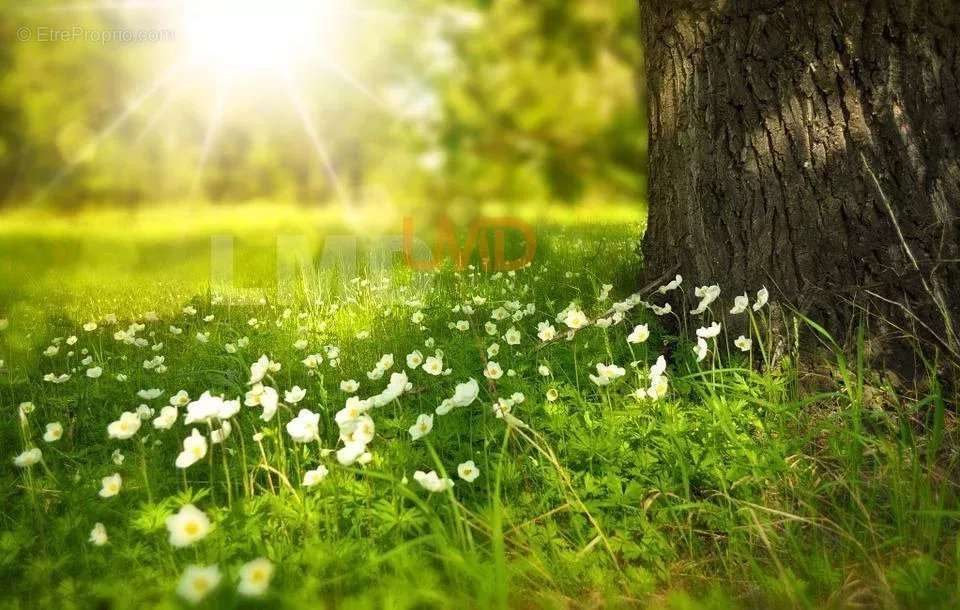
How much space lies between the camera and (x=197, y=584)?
1175mm

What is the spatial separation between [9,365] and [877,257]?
386 centimetres

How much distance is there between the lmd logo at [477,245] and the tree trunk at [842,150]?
2360 millimetres

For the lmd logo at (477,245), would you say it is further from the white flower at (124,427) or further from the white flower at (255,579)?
the white flower at (255,579)

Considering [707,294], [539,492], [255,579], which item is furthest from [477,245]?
[255,579]

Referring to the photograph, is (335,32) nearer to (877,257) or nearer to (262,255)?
(262,255)

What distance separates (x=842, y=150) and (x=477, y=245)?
3373mm

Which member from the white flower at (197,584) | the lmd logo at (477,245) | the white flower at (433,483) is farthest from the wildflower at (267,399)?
the lmd logo at (477,245)

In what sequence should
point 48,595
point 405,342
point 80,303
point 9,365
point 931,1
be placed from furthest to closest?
point 80,303, point 9,365, point 405,342, point 931,1, point 48,595

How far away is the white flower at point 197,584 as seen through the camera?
1161 mm

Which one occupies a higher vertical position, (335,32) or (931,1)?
(335,32)

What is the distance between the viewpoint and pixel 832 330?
2385 mm

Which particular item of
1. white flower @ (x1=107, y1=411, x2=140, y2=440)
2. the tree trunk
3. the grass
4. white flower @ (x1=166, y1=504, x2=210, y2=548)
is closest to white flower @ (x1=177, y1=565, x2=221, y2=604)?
the grass

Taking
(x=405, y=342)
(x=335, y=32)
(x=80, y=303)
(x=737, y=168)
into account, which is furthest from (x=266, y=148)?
(x=737, y=168)

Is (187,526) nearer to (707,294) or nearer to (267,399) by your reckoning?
(267,399)
